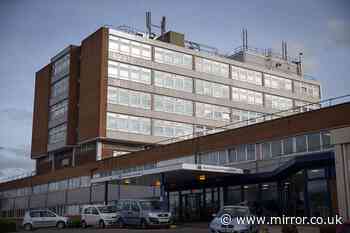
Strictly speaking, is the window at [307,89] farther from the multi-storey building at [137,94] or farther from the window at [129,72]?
the window at [129,72]

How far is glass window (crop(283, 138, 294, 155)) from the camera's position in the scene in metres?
34.7

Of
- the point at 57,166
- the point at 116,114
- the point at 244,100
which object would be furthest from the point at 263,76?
the point at 57,166

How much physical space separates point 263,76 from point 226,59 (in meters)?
7.23

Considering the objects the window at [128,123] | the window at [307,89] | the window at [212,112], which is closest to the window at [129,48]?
the window at [128,123]

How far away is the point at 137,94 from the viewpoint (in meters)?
64.2

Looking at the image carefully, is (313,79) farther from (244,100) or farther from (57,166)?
(57,166)

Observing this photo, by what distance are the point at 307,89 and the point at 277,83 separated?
673 centimetres

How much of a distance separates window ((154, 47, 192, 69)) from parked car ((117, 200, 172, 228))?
36.3m

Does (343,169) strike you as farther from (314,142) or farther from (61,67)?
(61,67)

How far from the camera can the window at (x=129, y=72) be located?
62938 mm

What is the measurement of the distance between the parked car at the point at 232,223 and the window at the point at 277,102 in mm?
54146

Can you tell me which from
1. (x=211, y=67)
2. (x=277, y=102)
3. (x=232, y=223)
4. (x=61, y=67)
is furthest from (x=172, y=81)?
(x=232, y=223)

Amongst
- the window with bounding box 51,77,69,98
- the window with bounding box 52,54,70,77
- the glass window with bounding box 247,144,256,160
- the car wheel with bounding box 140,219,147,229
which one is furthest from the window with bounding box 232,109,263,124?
the car wheel with bounding box 140,219,147,229

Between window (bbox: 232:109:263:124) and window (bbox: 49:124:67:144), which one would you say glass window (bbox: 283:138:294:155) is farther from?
window (bbox: 49:124:67:144)
